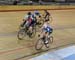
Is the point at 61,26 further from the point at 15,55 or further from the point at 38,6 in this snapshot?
the point at 15,55

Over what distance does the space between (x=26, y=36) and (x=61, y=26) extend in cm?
598

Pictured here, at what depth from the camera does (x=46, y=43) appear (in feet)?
43.9

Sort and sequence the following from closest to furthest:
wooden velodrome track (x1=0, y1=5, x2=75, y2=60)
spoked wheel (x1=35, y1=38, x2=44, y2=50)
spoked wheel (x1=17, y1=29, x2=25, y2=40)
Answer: wooden velodrome track (x1=0, y1=5, x2=75, y2=60) → spoked wheel (x1=35, y1=38, x2=44, y2=50) → spoked wheel (x1=17, y1=29, x2=25, y2=40)

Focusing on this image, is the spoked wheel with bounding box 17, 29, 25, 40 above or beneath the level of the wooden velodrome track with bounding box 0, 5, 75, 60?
above

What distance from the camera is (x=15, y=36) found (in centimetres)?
1523

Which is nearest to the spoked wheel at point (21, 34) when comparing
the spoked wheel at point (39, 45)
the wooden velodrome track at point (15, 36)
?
the wooden velodrome track at point (15, 36)

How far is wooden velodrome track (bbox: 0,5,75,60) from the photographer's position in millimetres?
12375

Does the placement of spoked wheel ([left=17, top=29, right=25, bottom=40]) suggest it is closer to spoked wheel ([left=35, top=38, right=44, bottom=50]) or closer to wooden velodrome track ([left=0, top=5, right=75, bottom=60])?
wooden velodrome track ([left=0, top=5, right=75, bottom=60])

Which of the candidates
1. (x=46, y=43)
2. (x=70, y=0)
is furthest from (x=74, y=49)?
(x=70, y=0)

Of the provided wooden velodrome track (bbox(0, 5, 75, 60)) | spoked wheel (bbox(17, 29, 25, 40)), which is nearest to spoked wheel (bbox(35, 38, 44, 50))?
wooden velodrome track (bbox(0, 5, 75, 60))

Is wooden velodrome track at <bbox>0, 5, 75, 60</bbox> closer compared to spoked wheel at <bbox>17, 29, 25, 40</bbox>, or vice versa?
wooden velodrome track at <bbox>0, 5, 75, 60</bbox>

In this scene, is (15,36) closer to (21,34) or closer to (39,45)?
(21,34)

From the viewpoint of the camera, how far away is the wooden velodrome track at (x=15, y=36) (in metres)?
12.4

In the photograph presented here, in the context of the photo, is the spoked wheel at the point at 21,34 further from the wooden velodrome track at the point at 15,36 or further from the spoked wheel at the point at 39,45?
the spoked wheel at the point at 39,45
